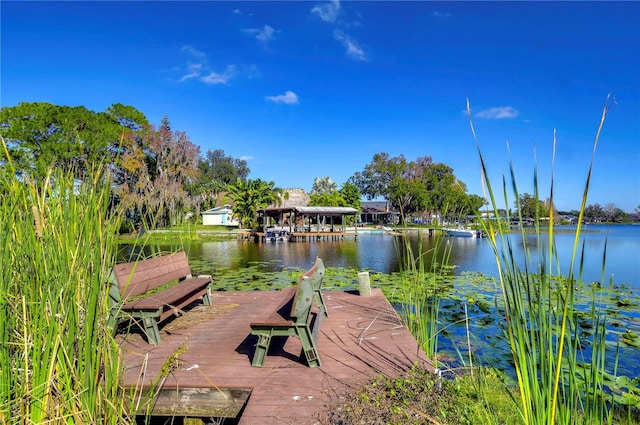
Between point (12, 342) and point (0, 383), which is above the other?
point (12, 342)

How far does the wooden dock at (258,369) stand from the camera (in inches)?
108

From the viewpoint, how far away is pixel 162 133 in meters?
33.5

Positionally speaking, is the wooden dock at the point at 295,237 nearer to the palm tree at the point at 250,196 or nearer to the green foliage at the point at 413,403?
the palm tree at the point at 250,196

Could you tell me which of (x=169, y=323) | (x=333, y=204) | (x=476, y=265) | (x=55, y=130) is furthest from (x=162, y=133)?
(x=169, y=323)

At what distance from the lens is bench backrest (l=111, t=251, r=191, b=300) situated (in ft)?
12.3

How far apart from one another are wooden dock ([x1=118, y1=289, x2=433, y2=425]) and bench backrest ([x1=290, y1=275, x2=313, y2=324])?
1.73ft

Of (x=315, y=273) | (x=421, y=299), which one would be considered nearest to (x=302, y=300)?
(x=315, y=273)

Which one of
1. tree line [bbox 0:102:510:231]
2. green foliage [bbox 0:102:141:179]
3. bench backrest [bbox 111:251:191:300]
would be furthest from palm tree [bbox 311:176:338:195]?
bench backrest [bbox 111:251:191:300]

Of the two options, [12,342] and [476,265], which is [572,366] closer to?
[12,342]

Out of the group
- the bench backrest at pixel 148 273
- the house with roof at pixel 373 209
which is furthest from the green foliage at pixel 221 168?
the bench backrest at pixel 148 273

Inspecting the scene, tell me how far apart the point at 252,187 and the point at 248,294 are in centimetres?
2919

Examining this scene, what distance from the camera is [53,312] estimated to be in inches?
51.6

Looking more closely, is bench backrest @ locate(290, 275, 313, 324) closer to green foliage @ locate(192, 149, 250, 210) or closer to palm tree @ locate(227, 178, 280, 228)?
palm tree @ locate(227, 178, 280, 228)

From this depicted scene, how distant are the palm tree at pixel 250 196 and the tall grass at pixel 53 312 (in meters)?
33.2
